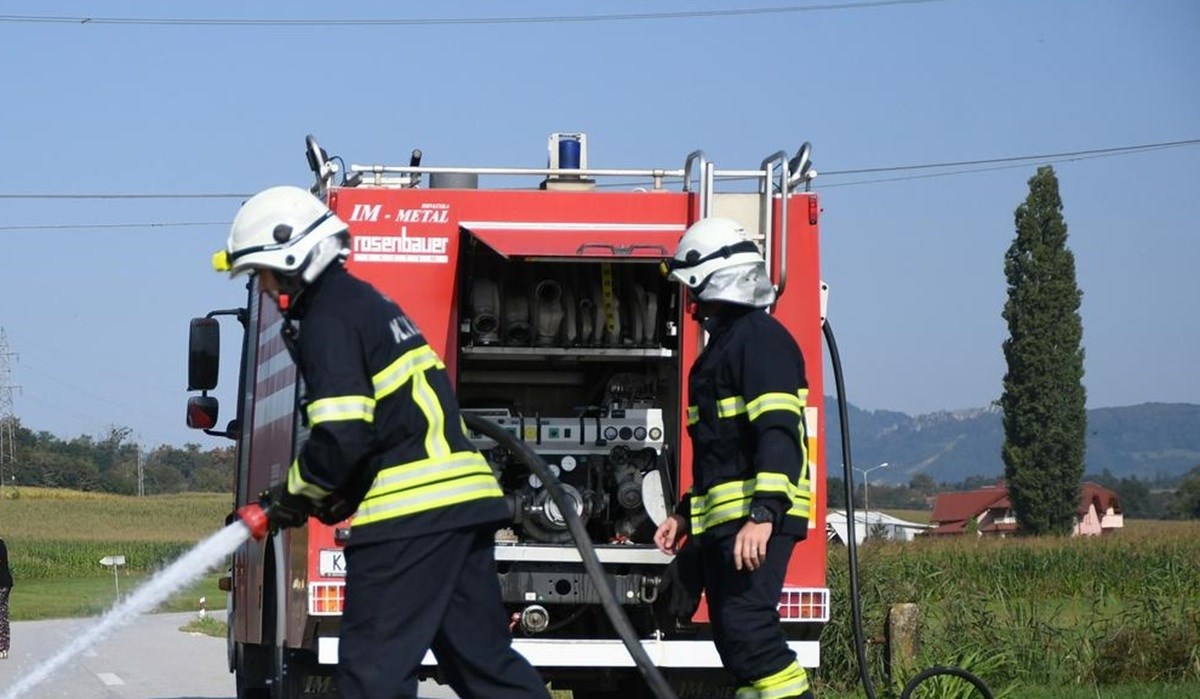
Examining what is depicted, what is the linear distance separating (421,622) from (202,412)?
675 centimetres

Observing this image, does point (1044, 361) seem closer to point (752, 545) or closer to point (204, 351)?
point (204, 351)

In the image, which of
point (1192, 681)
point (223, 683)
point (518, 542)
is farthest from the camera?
point (223, 683)

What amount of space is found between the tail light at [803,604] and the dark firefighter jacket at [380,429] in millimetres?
3231

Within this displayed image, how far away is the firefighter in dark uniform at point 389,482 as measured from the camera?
5.25 m

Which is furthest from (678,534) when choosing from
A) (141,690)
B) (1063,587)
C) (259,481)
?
(1063,587)

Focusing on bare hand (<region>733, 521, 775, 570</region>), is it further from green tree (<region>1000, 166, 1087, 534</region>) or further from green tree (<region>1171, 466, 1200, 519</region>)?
green tree (<region>1171, 466, 1200, 519</region>)

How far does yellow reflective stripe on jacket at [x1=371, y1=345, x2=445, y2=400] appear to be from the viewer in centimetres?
530

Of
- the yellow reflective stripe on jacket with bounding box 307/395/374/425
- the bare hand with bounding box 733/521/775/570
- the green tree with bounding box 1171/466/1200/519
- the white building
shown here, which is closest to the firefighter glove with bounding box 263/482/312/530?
the yellow reflective stripe on jacket with bounding box 307/395/374/425

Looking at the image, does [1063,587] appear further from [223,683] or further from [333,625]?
[333,625]

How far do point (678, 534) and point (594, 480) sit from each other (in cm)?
241

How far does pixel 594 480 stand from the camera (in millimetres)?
9336

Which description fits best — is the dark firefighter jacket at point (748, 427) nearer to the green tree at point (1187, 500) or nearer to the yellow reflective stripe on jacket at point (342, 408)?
the yellow reflective stripe on jacket at point (342, 408)

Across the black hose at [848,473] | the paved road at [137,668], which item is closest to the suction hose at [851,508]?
the black hose at [848,473]

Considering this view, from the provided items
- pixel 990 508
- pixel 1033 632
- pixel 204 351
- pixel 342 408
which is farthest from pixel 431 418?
pixel 990 508
